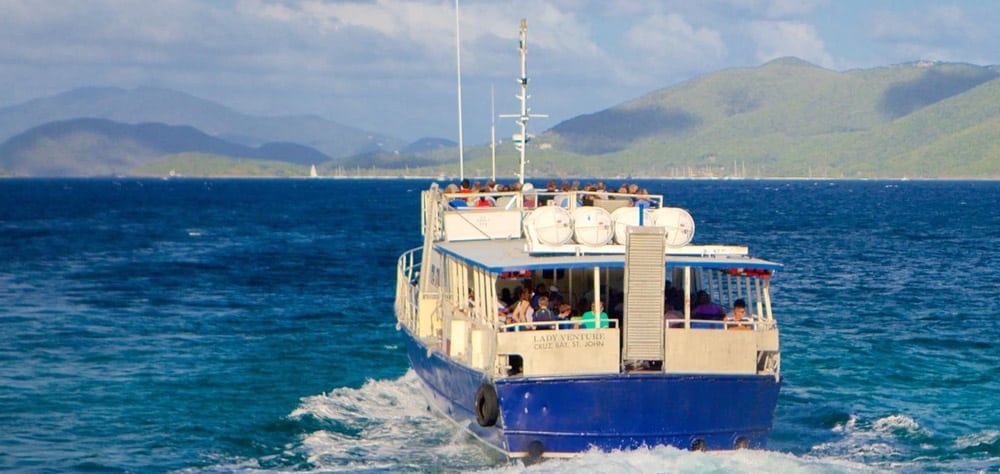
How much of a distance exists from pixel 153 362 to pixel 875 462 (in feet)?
68.5

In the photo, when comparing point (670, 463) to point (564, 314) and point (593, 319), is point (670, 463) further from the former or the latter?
point (564, 314)

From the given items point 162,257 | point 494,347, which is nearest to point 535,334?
point 494,347

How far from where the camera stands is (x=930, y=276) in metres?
→ 62.2

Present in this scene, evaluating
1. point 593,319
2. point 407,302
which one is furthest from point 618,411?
point 407,302

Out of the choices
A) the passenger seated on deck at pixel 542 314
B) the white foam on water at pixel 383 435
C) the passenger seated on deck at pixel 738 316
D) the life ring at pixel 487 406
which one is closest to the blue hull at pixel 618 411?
the life ring at pixel 487 406

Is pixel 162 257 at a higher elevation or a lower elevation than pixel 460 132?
lower

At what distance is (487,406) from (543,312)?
6.75 feet

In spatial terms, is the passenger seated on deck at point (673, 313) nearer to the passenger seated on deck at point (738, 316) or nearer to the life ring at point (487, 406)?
the passenger seated on deck at point (738, 316)

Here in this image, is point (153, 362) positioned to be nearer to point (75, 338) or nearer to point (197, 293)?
point (75, 338)

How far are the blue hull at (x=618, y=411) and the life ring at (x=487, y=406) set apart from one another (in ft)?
0.62

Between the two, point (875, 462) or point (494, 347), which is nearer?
point (494, 347)

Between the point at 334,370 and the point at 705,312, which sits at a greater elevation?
the point at 705,312

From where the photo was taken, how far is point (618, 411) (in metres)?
22.9

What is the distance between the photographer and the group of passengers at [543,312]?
23.6 meters
